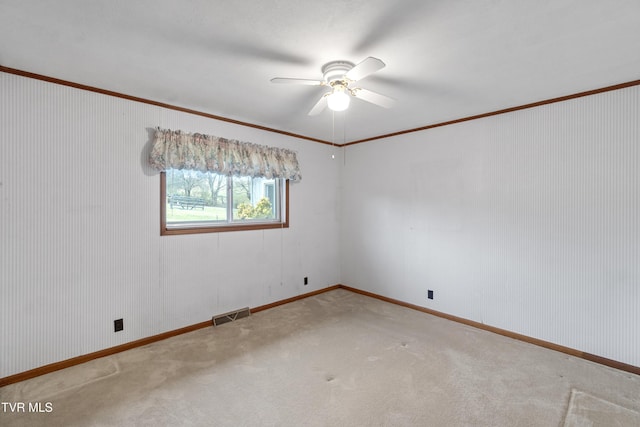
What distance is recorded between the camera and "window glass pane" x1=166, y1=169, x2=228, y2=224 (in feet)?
10.4

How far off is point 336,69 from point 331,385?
94.1 inches

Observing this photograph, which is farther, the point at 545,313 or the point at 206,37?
the point at 545,313

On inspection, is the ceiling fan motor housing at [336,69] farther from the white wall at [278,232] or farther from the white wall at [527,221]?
the white wall at [527,221]

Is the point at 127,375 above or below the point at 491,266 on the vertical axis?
below

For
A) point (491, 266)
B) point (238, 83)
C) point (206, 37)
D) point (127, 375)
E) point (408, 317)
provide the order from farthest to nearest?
point (408, 317), point (491, 266), point (238, 83), point (127, 375), point (206, 37)

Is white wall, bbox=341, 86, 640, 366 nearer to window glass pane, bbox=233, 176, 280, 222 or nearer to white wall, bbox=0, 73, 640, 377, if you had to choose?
white wall, bbox=0, 73, 640, 377

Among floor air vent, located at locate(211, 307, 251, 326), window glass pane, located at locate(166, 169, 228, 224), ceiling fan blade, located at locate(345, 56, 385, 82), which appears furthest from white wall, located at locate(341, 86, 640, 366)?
window glass pane, located at locate(166, 169, 228, 224)

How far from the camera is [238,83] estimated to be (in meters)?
2.51

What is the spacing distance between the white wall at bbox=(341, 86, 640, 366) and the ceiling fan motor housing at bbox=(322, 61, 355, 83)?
1.98m

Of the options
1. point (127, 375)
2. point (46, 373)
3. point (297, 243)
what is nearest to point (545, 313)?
point (297, 243)

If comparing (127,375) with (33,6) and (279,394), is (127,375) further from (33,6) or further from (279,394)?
(33,6)

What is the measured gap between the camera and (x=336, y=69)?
214 centimetres

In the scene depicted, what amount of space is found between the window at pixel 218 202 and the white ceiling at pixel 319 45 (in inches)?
36.0

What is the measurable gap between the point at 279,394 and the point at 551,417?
183cm
